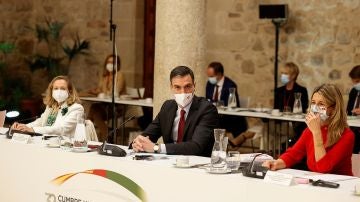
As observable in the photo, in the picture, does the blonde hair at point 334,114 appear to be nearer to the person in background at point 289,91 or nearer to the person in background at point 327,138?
the person in background at point 327,138

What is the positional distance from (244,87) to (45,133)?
17.1ft

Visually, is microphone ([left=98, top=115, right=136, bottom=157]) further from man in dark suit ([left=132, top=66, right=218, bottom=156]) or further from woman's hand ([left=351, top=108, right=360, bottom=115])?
woman's hand ([left=351, top=108, right=360, bottom=115])

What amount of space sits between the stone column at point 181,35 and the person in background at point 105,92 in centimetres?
331

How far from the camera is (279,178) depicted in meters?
4.32

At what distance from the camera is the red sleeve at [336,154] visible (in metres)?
4.93

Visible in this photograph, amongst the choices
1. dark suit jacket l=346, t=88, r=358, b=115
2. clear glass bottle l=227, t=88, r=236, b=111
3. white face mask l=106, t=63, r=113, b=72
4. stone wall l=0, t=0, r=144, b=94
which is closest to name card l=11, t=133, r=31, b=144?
clear glass bottle l=227, t=88, r=236, b=111

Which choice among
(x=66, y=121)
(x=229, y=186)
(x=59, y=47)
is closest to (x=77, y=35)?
(x=59, y=47)

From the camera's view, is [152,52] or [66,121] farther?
[152,52]

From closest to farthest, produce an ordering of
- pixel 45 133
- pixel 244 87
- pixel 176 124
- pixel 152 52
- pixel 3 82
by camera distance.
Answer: pixel 176 124 → pixel 45 133 → pixel 244 87 → pixel 152 52 → pixel 3 82

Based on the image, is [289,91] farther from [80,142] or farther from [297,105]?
[80,142]

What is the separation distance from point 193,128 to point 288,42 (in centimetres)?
538

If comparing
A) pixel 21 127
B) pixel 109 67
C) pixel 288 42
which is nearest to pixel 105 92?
pixel 109 67

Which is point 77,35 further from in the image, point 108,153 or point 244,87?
point 108,153

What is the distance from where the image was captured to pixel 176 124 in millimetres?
5973
